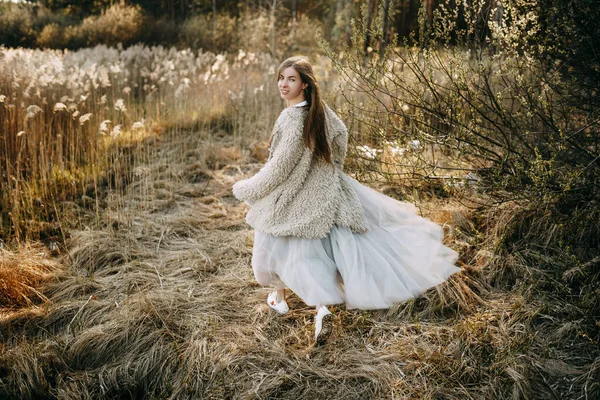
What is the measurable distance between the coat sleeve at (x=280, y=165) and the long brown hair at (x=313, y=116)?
51mm

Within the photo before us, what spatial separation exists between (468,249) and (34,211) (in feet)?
11.3

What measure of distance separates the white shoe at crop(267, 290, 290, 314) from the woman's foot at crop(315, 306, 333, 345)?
0.98ft

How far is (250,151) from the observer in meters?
5.58

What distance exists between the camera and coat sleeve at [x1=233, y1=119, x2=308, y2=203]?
229cm

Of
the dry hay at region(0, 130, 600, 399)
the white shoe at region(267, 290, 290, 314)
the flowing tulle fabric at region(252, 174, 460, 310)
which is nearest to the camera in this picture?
the dry hay at region(0, 130, 600, 399)

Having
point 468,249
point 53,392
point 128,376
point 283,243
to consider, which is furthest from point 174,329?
point 468,249

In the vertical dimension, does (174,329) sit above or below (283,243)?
below

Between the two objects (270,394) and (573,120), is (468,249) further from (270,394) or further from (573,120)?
(270,394)

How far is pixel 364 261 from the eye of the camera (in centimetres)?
235

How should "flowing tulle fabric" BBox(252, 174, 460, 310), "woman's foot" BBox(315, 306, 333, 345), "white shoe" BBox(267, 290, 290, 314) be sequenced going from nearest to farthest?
1. "flowing tulle fabric" BBox(252, 174, 460, 310)
2. "woman's foot" BBox(315, 306, 333, 345)
3. "white shoe" BBox(267, 290, 290, 314)

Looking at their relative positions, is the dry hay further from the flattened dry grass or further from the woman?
the woman

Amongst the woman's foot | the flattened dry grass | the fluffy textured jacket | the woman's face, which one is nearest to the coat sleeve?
the fluffy textured jacket

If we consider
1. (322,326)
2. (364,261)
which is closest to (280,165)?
(364,261)

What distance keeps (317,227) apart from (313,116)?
0.58 m
